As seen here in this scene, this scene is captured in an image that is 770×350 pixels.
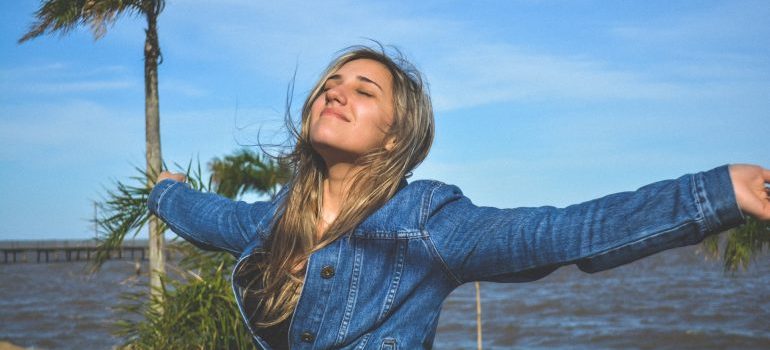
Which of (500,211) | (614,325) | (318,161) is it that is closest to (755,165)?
(500,211)

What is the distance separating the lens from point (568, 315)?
1950cm

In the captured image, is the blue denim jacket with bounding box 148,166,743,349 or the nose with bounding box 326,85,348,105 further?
the nose with bounding box 326,85,348,105

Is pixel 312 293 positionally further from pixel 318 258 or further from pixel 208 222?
pixel 208 222

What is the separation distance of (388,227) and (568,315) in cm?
1855

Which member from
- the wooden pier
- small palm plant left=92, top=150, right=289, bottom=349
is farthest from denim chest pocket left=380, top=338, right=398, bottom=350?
the wooden pier

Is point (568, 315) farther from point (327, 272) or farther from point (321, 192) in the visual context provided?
point (327, 272)

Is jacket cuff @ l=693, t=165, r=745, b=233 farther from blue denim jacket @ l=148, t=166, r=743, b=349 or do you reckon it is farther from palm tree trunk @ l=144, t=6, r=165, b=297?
palm tree trunk @ l=144, t=6, r=165, b=297

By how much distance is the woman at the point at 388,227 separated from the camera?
145 cm

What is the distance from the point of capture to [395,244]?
1784mm

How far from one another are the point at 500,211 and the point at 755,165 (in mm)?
496

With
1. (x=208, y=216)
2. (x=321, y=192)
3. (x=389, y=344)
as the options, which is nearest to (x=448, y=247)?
(x=389, y=344)

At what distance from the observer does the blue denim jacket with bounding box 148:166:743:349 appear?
1.43 metres

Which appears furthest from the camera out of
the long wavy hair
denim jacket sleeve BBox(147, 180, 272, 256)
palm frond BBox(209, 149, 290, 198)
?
palm frond BBox(209, 149, 290, 198)

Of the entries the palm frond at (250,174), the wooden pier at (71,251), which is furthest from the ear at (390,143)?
the wooden pier at (71,251)
